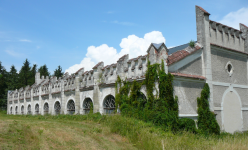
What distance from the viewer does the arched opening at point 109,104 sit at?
47.8ft

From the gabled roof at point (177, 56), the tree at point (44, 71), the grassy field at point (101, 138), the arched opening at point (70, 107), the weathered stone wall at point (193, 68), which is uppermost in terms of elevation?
the tree at point (44, 71)

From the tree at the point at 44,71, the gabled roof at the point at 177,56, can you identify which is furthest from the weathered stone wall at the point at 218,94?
the tree at the point at 44,71

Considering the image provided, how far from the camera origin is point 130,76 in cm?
1322

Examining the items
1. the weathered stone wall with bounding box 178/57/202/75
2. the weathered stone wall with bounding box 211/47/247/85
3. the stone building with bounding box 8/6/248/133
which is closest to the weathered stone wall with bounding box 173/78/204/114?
the stone building with bounding box 8/6/248/133

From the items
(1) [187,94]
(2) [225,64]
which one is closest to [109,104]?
(1) [187,94]

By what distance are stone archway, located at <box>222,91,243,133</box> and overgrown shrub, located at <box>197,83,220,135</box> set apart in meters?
1.60

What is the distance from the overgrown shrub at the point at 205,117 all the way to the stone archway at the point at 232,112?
5.25 ft

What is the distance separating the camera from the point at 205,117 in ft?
41.9

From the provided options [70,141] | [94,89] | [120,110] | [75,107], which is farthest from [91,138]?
[75,107]

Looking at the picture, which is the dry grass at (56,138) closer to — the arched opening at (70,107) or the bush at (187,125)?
the bush at (187,125)

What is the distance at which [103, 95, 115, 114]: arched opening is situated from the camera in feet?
47.8

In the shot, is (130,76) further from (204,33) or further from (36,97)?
(36,97)

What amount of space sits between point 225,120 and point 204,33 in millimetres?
5700

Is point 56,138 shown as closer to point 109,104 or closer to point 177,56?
point 109,104
